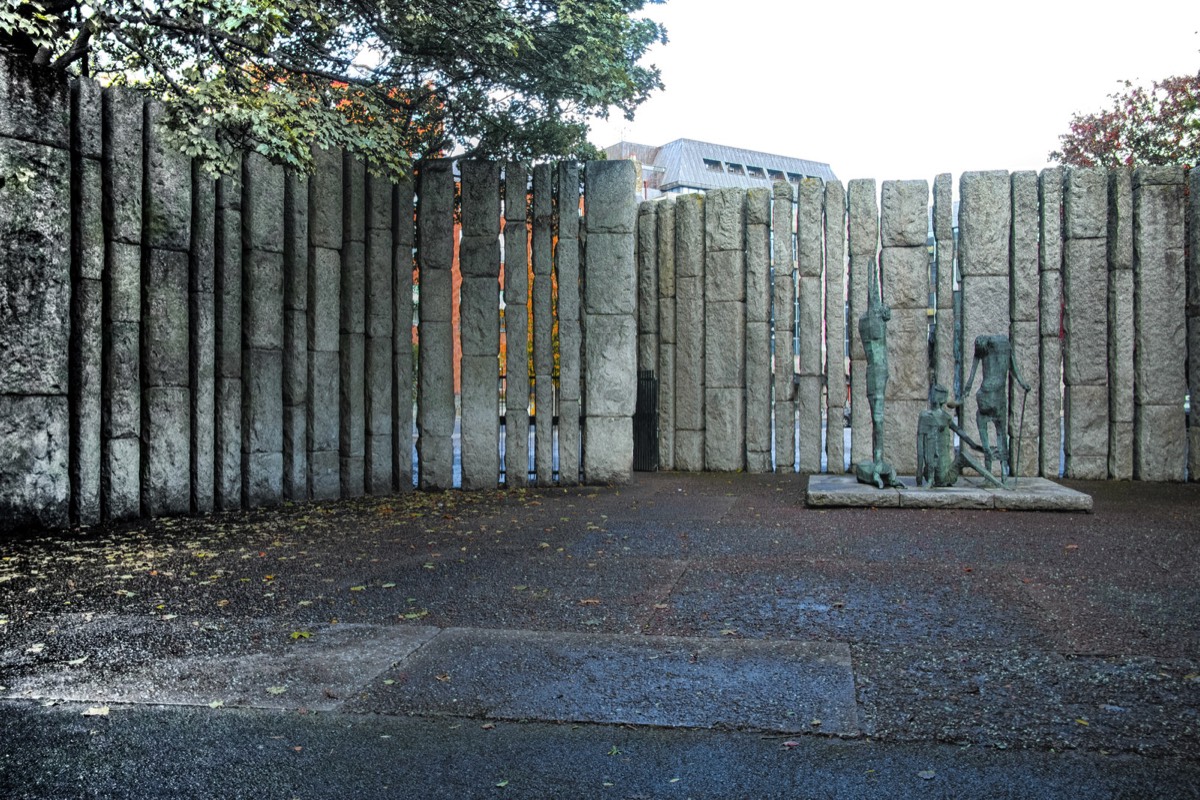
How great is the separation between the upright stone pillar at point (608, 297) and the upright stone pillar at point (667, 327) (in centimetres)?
99

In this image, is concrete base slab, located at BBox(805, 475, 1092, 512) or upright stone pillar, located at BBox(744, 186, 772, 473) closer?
concrete base slab, located at BBox(805, 475, 1092, 512)

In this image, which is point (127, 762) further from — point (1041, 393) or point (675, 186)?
point (675, 186)

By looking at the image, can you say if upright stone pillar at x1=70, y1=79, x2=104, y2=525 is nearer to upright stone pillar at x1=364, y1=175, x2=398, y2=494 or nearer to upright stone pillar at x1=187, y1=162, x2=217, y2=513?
upright stone pillar at x1=187, y1=162, x2=217, y2=513

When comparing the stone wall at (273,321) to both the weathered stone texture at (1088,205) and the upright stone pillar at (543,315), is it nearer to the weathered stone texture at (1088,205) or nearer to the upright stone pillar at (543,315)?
the upright stone pillar at (543,315)

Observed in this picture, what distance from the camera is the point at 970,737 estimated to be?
2611 millimetres

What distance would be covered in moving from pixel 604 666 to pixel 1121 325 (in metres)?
7.39

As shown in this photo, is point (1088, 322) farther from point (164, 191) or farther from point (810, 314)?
point (164, 191)

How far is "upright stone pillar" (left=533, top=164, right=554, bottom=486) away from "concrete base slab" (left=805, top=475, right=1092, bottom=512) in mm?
2611

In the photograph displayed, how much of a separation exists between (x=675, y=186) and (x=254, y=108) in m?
55.7

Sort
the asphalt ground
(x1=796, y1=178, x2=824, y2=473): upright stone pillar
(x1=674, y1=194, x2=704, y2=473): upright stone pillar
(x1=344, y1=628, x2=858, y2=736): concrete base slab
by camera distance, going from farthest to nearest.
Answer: (x1=674, y1=194, x2=704, y2=473): upright stone pillar, (x1=796, y1=178, x2=824, y2=473): upright stone pillar, (x1=344, y1=628, x2=858, y2=736): concrete base slab, the asphalt ground

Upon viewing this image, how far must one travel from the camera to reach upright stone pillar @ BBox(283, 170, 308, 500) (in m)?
7.69

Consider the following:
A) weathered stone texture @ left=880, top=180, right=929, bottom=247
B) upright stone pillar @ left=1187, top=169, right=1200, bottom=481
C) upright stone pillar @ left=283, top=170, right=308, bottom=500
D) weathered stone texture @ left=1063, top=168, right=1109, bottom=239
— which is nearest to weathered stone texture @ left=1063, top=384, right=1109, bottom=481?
upright stone pillar @ left=1187, top=169, right=1200, bottom=481

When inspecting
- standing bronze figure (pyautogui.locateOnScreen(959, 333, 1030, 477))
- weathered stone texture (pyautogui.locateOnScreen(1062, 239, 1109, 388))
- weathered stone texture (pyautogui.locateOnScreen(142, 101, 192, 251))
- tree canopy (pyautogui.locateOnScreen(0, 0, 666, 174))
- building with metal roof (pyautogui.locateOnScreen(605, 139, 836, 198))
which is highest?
building with metal roof (pyautogui.locateOnScreen(605, 139, 836, 198))

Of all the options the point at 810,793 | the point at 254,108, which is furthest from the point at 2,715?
the point at 254,108
